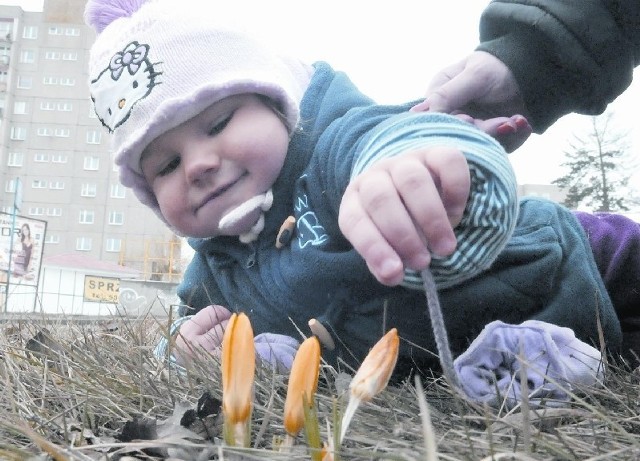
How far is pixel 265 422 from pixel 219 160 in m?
0.84

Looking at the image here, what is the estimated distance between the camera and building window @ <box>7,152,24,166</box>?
38031 mm

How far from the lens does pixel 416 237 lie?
0.80m

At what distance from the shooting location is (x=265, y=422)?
0.75 m

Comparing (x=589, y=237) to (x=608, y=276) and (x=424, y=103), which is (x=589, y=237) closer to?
(x=608, y=276)

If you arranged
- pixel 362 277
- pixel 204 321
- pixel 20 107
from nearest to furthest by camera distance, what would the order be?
pixel 362 277 < pixel 204 321 < pixel 20 107

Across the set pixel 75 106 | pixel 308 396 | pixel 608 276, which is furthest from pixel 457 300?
pixel 75 106

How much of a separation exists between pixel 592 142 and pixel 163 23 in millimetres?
22357

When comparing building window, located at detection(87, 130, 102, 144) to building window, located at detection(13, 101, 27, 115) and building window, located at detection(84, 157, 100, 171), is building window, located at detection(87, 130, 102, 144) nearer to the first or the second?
building window, located at detection(84, 157, 100, 171)

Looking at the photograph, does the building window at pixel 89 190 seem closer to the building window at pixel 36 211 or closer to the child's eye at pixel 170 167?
the building window at pixel 36 211

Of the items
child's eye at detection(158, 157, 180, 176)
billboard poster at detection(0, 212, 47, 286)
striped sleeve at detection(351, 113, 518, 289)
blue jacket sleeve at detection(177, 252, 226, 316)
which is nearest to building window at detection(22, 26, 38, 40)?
billboard poster at detection(0, 212, 47, 286)

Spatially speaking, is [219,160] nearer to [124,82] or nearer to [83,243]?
[124,82]

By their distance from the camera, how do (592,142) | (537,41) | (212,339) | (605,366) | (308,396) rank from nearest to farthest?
(308,396) → (605,366) → (212,339) → (537,41) → (592,142)

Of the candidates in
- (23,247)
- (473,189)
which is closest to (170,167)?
(473,189)

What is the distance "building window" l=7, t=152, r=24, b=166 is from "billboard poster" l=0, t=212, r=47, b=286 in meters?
31.3
